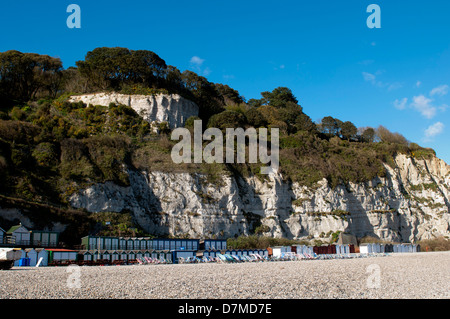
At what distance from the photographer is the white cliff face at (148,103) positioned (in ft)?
166

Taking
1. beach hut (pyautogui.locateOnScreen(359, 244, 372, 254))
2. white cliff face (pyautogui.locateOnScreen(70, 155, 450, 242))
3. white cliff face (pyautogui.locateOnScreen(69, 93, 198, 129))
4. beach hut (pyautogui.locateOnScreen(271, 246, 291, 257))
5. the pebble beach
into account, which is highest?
white cliff face (pyautogui.locateOnScreen(69, 93, 198, 129))

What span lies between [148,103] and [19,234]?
88.1ft

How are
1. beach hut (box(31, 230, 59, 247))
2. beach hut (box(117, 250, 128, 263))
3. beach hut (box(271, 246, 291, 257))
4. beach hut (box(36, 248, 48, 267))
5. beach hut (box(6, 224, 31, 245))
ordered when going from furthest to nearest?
1. beach hut (box(271, 246, 291, 257))
2. beach hut (box(117, 250, 128, 263))
3. beach hut (box(31, 230, 59, 247))
4. beach hut (box(6, 224, 31, 245))
5. beach hut (box(36, 248, 48, 267))

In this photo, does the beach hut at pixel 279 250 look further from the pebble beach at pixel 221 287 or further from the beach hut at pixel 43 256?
the beach hut at pixel 43 256

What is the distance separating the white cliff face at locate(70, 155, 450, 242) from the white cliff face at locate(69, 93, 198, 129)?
1163 cm

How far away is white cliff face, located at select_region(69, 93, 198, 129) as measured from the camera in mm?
50500

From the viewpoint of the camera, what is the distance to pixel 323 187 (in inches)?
1891

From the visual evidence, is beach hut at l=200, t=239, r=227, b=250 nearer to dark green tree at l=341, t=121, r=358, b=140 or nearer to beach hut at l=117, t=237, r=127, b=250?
beach hut at l=117, t=237, r=127, b=250

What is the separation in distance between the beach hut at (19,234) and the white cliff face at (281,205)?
6263 millimetres

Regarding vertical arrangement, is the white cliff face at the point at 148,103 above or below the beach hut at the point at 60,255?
above


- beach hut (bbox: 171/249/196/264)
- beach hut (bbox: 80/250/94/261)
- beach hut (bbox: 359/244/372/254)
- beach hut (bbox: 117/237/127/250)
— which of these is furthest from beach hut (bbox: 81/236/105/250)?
beach hut (bbox: 359/244/372/254)

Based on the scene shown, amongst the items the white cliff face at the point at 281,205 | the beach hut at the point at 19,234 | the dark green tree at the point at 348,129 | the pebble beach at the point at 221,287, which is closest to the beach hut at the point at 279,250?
the white cliff face at the point at 281,205

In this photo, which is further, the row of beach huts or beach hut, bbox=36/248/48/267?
the row of beach huts
